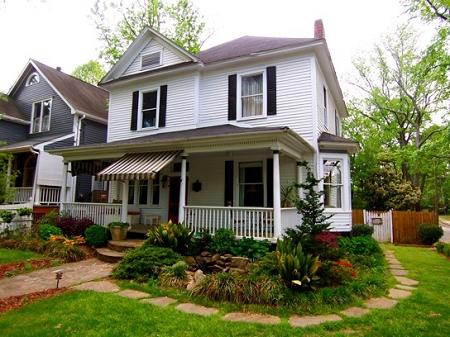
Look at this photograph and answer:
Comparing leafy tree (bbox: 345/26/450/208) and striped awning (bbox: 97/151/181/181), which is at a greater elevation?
leafy tree (bbox: 345/26/450/208)

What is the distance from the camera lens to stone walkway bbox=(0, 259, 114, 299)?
662cm

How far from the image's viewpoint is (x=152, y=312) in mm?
4969

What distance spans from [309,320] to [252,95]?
8.66 meters

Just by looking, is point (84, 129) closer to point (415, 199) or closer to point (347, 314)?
point (347, 314)

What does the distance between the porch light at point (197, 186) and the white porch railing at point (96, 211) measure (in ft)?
9.58

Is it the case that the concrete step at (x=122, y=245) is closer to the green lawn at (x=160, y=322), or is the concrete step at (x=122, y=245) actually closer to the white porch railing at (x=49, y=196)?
the green lawn at (x=160, y=322)

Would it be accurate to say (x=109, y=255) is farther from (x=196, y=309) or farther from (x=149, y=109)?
(x=149, y=109)

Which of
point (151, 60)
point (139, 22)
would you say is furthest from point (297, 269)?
point (139, 22)

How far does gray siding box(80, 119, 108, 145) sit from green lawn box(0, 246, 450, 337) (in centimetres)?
1313

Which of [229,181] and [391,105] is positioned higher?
[391,105]

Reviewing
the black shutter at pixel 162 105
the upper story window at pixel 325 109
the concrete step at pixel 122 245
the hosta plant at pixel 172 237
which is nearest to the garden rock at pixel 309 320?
the hosta plant at pixel 172 237

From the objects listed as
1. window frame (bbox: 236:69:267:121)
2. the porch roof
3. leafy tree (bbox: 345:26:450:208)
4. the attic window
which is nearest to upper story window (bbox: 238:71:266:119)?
window frame (bbox: 236:69:267:121)

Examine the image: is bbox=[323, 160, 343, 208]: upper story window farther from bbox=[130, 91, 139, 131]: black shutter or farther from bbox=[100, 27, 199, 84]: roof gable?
bbox=[130, 91, 139, 131]: black shutter

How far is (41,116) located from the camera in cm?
1828
